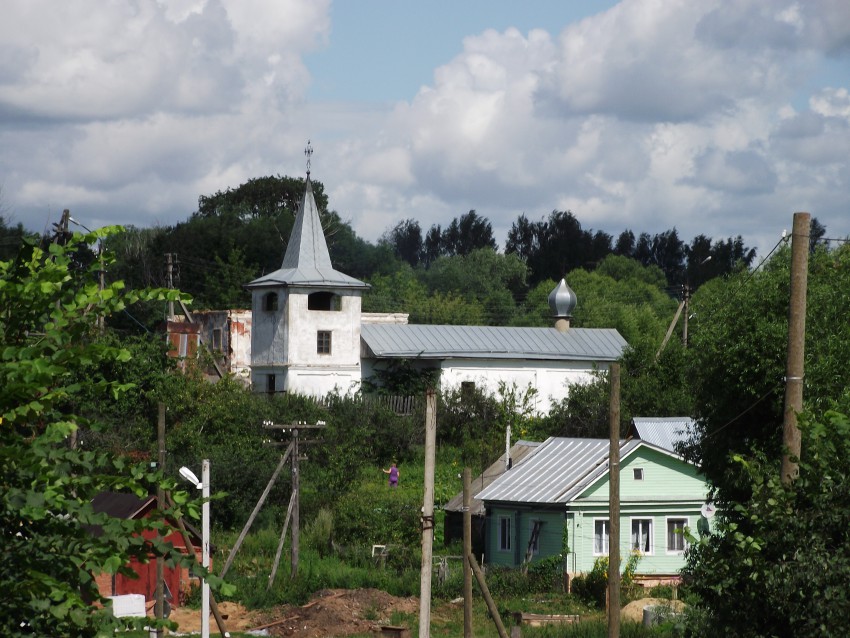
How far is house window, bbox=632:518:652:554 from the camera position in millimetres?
34656

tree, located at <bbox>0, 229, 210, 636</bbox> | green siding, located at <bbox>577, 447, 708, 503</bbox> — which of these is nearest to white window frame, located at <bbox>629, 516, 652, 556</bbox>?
green siding, located at <bbox>577, 447, 708, 503</bbox>

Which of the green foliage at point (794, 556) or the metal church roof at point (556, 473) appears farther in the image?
the metal church roof at point (556, 473)

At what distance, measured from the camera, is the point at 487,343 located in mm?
54344

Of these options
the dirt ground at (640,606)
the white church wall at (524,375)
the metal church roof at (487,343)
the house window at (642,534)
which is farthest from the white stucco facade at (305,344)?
the dirt ground at (640,606)

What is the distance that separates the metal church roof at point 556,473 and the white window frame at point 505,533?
758 millimetres

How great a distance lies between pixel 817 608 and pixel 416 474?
32931 millimetres

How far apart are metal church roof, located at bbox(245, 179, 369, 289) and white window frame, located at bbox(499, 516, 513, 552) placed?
16.8 m

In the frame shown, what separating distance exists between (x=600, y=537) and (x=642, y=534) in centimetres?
149

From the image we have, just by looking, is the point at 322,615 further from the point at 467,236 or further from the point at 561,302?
the point at 467,236

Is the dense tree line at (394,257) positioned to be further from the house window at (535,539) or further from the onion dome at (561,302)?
the house window at (535,539)

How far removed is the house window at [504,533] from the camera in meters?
36.1

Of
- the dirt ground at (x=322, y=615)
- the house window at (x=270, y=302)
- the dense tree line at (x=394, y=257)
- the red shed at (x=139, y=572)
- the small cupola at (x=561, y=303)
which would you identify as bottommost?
the dirt ground at (x=322, y=615)

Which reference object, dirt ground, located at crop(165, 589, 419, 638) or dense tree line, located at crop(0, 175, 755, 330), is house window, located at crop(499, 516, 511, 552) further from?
dense tree line, located at crop(0, 175, 755, 330)

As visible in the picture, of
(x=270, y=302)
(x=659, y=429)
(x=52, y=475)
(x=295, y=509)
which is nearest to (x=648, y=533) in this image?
(x=659, y=429)
